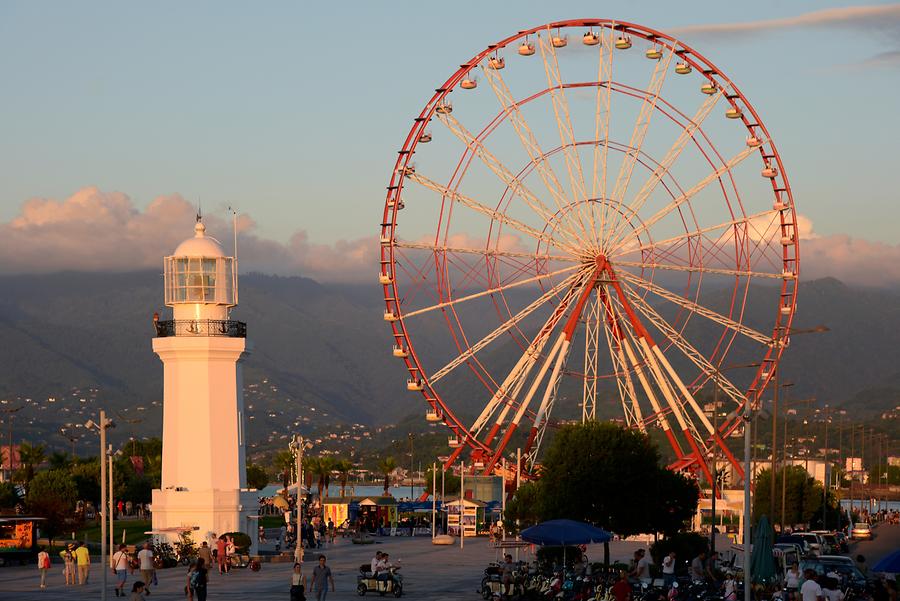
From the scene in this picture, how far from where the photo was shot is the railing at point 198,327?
203ft

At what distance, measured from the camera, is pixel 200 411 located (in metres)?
61.7

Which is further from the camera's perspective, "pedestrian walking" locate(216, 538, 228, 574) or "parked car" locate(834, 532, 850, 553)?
"parked car" locate(834, 532, 850, 553)

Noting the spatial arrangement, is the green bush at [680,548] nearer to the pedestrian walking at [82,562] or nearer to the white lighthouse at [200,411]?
the white lighthouse at [200,411]

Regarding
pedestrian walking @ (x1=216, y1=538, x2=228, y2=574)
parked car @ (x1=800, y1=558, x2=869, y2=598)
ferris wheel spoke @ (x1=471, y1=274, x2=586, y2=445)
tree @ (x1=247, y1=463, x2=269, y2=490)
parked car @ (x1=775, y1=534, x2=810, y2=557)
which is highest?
ferris wheel spoke @ (x1=471, y1=274, x2=586, y2=445)

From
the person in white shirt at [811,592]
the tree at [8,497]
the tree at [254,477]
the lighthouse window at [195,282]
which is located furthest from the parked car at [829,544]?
the tree at [254,477]

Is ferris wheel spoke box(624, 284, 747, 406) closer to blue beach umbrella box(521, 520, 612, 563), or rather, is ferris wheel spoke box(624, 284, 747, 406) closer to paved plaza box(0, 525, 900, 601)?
paved plaza box(0, 525, 900, 601)

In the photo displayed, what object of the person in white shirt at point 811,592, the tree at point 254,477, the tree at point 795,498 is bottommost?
the tree at point 254,477

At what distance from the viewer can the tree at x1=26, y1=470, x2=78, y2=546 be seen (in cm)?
8498

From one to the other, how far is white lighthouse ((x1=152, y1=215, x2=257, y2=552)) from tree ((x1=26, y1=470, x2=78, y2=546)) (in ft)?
61.8

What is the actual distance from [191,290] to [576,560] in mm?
20430

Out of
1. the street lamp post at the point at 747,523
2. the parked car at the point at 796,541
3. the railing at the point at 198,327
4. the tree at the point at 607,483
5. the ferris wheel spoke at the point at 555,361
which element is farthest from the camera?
the ferris wheel spoke at the point at 555,361

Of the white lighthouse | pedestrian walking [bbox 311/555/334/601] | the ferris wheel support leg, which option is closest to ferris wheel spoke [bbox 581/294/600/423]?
the ferris wheel support leg

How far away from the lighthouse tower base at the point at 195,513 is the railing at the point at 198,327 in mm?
6389

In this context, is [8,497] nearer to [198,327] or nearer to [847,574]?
[198,327]
